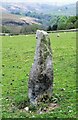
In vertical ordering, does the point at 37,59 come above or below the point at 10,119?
above

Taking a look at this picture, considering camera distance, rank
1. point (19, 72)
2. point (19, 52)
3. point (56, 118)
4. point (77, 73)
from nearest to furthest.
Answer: point (56, 118) < point (77, 73) < point (19, 72) < point (19, 52)

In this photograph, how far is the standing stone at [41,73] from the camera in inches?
567

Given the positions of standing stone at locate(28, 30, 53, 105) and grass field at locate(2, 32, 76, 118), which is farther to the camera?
standing stone at locate(28, 30, 53, 105)

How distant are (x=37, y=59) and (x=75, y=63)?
9675mm

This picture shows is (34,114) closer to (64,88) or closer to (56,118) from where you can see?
(56,118)

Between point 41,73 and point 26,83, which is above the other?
point 41,73

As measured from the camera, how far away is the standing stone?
47.3 ft

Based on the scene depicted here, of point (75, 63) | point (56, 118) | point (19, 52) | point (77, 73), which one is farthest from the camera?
point (19, 52)

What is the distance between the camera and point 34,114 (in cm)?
1348

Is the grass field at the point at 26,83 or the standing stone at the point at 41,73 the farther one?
the standing stone at the point at 41,73

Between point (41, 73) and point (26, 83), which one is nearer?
point (41, 73)

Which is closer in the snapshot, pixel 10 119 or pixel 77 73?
pixel 10 119

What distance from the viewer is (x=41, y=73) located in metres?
14.4

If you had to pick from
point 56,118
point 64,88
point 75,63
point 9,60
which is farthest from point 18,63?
point 56,118
